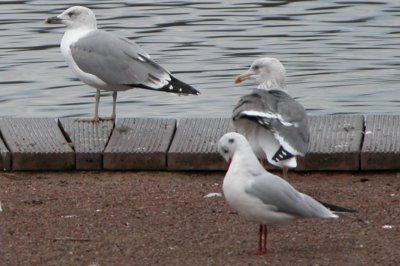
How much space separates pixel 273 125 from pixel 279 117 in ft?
0.39

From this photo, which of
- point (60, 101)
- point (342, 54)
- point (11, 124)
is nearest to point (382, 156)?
point (11, 124)

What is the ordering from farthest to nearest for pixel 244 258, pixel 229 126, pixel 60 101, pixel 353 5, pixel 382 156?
pixel 353 5
pixel 60 101
pixel 229 126
pixel 382 156
pixel 244 258

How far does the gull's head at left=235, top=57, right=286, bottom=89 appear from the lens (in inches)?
328

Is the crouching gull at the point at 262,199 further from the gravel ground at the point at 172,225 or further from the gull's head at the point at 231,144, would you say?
the gravel ground at the point at 172,225

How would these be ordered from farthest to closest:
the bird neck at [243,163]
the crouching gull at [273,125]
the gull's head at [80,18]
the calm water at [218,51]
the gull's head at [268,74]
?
the calm water at [218,51]
the gull's head at [80,18]
the gull's head at [268,74]
the crouching gull at [273,125]
the bird neck at [243,163]

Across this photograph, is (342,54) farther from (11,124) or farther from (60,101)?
(11,124)

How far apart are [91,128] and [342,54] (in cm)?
640

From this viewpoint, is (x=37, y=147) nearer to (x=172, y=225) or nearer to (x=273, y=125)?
(x=273, y=125)

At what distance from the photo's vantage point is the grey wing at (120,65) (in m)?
10.0

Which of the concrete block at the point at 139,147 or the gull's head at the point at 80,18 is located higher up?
the gull's head at the point at 80,18

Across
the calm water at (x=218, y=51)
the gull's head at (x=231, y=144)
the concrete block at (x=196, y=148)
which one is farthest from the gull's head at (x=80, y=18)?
the gull's head at (x=231, y=144)

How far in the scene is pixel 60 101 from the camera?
12727mm

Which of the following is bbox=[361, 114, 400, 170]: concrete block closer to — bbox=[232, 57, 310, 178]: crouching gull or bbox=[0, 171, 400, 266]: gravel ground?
bbox=[0, 171, 400, 266]: gravel ground

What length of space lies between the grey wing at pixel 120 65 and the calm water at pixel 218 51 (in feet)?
6.21
